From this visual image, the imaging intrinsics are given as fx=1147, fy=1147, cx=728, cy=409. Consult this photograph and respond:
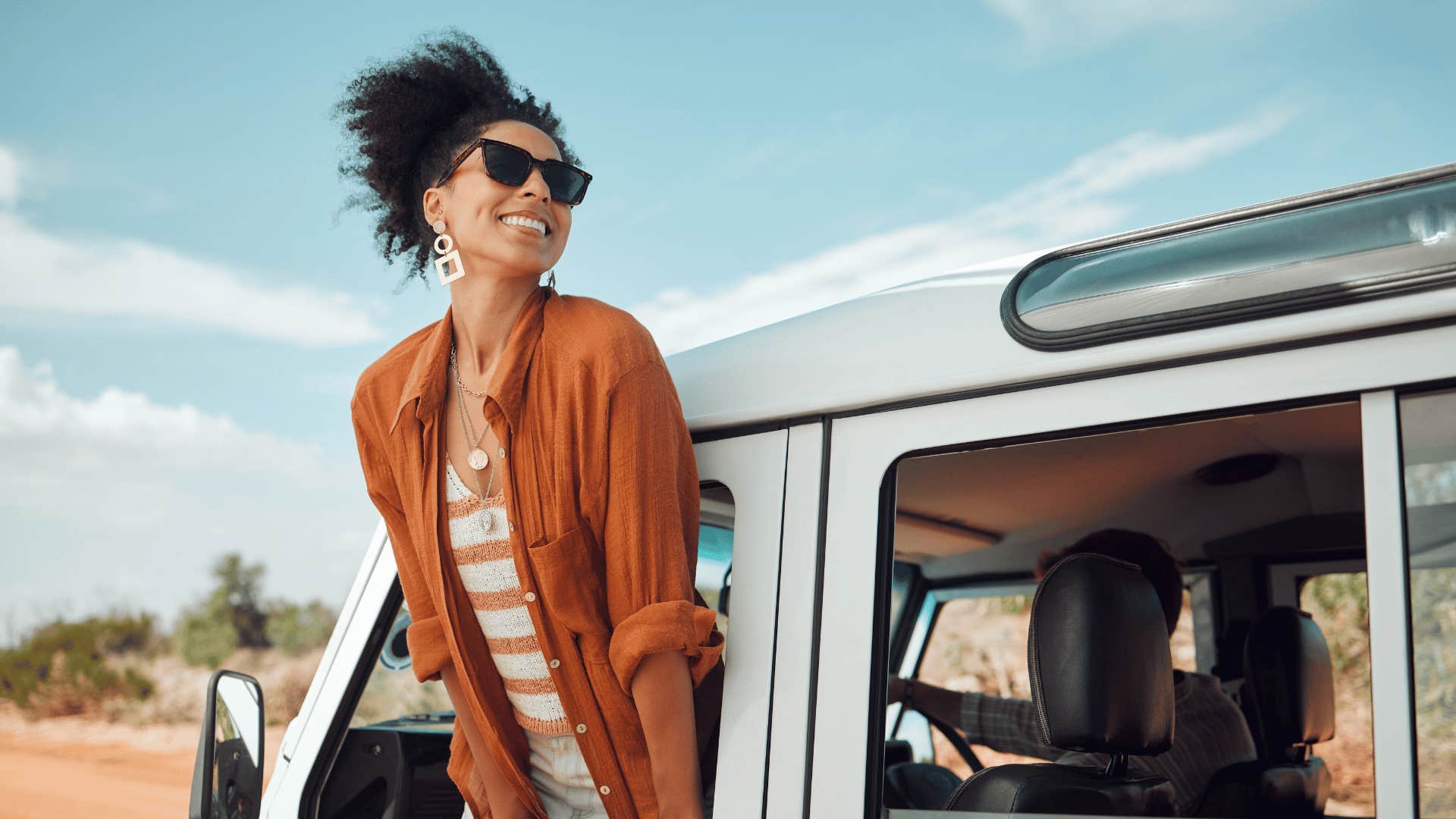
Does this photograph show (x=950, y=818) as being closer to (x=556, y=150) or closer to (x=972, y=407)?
(x=972, y=407)

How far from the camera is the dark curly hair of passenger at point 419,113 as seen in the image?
230cm

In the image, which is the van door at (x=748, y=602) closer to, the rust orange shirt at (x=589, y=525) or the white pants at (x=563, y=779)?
the rust orange shirt at (x=589, y=525)

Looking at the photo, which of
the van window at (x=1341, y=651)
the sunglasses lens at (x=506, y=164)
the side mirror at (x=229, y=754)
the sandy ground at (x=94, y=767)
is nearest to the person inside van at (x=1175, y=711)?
the van window at (x=1341, y=651)

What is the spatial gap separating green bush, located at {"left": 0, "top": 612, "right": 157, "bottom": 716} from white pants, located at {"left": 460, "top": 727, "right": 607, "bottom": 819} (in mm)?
31936

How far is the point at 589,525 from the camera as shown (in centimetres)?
192

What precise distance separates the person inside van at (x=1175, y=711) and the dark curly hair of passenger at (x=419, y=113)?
5.48 feet

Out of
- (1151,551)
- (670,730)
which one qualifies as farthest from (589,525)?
(1151,551)

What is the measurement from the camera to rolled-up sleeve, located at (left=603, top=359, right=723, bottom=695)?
5.91 ft

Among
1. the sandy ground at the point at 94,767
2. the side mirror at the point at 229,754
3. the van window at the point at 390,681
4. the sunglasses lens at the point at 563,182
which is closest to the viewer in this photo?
the sunglasses lens at the point at 563,182

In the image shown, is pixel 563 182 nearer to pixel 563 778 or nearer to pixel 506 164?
pixel 506 164

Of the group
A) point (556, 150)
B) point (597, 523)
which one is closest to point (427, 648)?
point (597, 523)

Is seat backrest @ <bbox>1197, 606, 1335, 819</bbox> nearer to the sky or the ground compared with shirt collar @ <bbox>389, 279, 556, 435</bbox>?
nearer to the ground

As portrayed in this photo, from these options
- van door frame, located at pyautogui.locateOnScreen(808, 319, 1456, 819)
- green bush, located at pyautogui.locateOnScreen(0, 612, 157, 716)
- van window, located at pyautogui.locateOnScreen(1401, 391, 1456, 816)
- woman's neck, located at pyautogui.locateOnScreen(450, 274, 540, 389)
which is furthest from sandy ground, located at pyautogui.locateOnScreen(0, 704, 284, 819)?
van window, located at pyautogui.locateOnScreen(1401, 391, 1456, 816)

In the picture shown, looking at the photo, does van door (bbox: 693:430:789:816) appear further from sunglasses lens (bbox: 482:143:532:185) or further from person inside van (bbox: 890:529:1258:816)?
person inside van (bbox: 890:529:1258:816)
